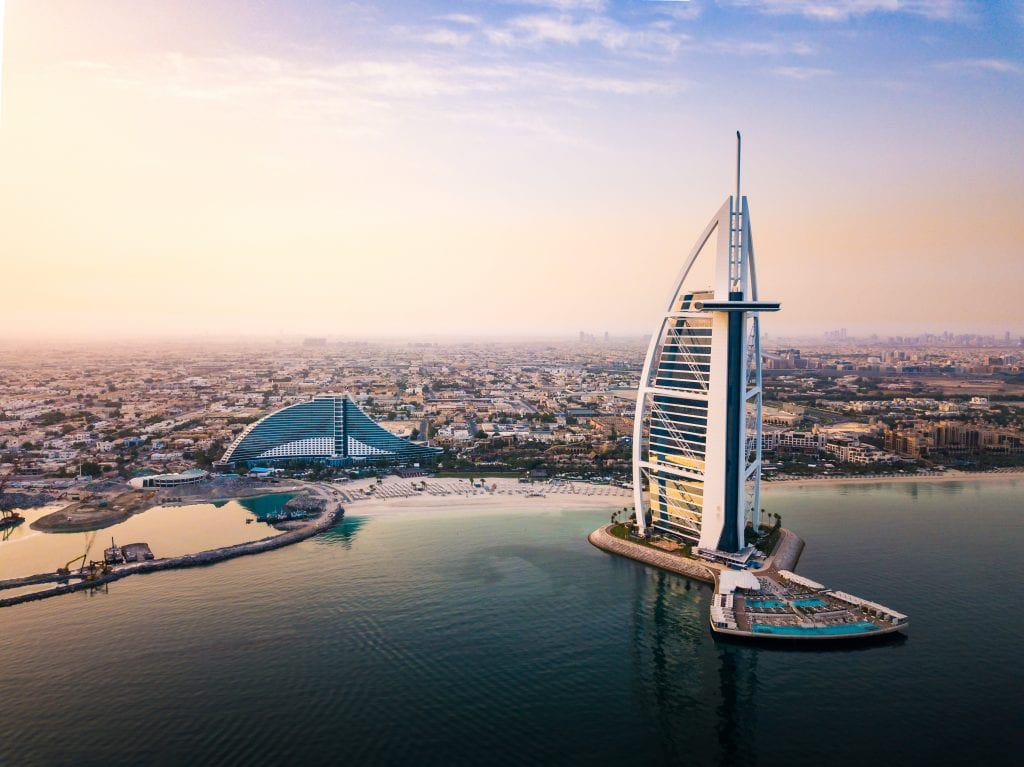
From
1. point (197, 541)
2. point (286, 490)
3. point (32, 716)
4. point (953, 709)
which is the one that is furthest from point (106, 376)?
point (953, 709)

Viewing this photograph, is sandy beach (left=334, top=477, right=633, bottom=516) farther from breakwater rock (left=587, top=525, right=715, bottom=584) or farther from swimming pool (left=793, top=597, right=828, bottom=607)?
swimming pool (left=793, top=597, right=828, bottom=607)

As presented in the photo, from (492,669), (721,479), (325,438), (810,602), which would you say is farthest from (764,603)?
(325,438)

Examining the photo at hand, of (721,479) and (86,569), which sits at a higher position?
(721,479)

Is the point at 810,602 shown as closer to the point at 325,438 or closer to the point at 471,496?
the point at 471,496

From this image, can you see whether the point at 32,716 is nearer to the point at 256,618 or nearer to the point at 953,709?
the point at 256,618

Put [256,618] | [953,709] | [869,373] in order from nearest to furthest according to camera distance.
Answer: [953,709], [256,618], [869,373]
